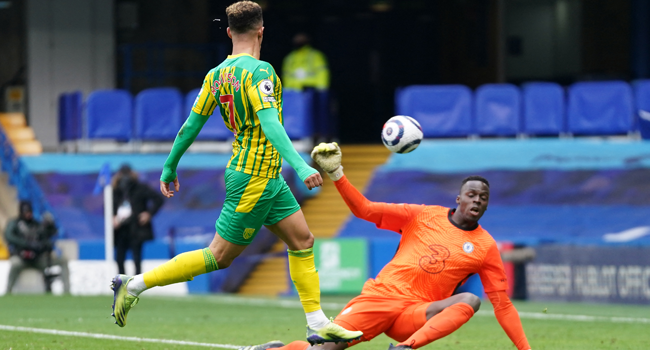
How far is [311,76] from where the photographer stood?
19.1 metres

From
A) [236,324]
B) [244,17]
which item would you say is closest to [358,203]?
[244,17]

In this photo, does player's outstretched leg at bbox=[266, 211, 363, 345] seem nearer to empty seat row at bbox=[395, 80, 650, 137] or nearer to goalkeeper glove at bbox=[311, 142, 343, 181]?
goalkeeper glove at bbox=[311, 142, 343, 181]

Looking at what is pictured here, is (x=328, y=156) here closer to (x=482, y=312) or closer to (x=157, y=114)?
(x=482, y=312)

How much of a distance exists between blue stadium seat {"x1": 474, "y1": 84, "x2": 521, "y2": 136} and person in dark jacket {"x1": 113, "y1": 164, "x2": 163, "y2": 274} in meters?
6.27

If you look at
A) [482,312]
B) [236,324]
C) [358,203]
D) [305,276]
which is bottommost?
[482,312]

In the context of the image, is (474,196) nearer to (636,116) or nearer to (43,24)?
(636,116)

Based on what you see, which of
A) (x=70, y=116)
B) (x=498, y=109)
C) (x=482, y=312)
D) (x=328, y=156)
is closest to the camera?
(x=328, y=156)

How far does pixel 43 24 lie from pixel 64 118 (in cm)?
226

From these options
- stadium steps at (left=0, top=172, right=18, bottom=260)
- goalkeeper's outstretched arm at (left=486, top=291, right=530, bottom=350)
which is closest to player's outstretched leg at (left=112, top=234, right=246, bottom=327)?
goalkeeper's outstretched arm at (left=486, top=291, right=530, bottom=350)

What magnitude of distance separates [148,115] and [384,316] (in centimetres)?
1343

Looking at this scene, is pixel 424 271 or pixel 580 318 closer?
pixel 424 271

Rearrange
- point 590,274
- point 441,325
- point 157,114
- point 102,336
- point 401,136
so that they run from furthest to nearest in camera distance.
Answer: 1. point 157,114
2. point 590,274
3. point 102,336
4. point 401,136
5. point 441,325

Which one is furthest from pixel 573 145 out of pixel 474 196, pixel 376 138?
pixel 474 196

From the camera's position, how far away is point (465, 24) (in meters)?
22.2
